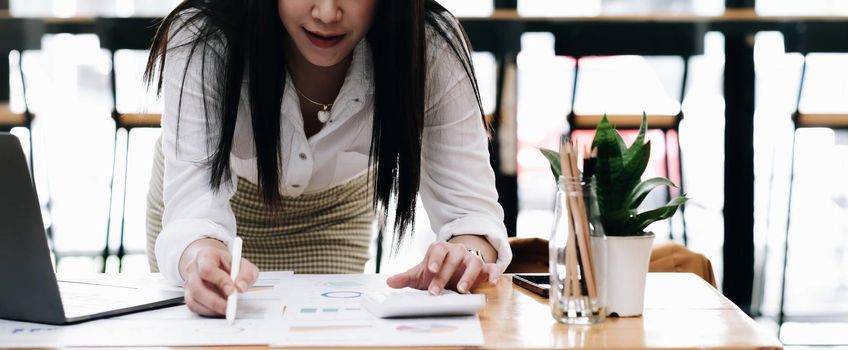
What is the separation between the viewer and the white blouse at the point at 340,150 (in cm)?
135

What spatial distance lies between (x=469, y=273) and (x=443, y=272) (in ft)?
0.12

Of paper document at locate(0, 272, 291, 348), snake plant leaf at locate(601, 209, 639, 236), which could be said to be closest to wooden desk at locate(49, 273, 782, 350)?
snake plant leaf at locate(601, 209, 639, 236)

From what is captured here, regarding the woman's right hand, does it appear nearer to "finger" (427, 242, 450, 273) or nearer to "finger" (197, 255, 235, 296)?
"finger" (197, 255, 235, 296)

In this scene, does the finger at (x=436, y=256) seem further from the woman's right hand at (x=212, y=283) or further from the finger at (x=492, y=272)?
the woman's right hand at (x=212, y=283)

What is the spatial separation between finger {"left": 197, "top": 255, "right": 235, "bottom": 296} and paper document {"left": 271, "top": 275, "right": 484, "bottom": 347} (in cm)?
8

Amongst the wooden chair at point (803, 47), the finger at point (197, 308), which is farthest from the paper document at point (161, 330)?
the wooden chair at point (803, 47)

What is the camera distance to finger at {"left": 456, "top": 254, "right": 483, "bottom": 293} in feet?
3.84

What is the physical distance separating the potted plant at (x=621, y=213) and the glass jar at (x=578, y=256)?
35mm

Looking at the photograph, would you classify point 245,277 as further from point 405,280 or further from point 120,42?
point 120,42

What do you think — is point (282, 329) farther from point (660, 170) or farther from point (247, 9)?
point (660, 170)

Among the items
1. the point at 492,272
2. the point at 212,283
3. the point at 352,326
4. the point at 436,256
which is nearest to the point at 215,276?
the point at 212,283

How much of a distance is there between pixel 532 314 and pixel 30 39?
10.6 feet

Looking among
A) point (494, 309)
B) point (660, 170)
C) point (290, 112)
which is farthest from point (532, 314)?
point (660, 170)

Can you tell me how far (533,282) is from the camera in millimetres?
1250
